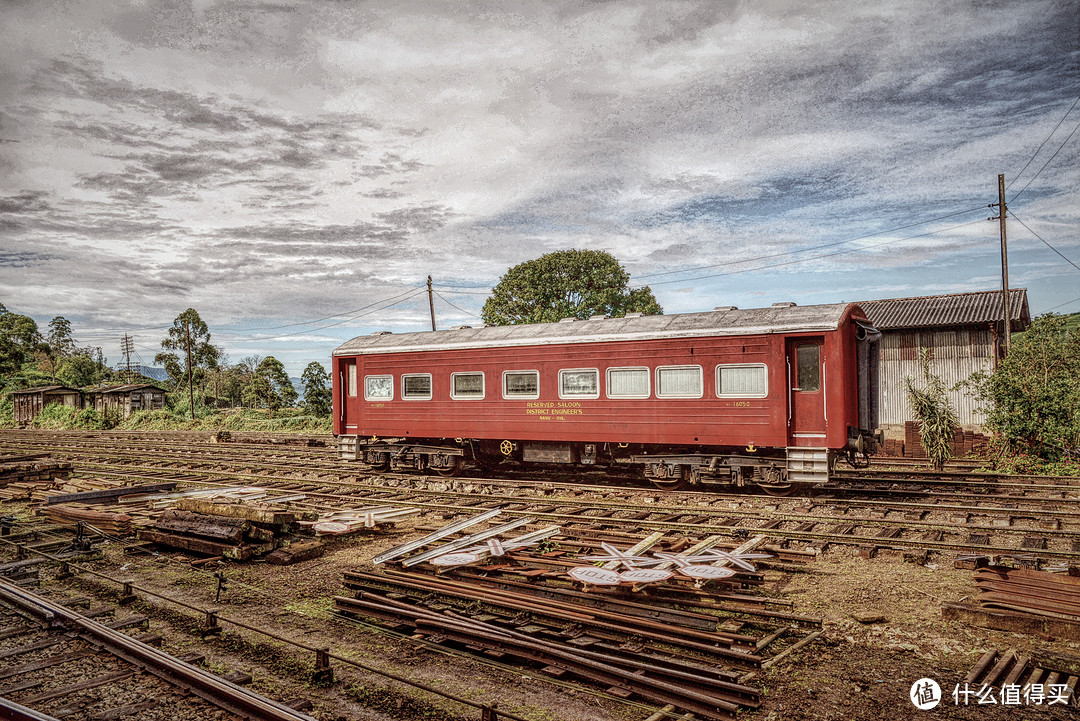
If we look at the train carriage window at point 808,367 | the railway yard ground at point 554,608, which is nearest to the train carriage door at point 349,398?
the railway yard ground at point 554,608

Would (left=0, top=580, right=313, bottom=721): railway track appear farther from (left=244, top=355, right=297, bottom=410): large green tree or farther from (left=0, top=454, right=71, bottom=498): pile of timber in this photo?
(left=244, top=355, right=297, bottom=410): large green tree

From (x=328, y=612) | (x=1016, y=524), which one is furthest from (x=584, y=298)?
(x=328, y=612)

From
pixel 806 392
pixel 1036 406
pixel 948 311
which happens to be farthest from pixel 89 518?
pixel 948 311

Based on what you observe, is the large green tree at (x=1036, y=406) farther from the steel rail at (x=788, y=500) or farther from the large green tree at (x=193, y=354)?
the large green tree at (x=193, y=354)

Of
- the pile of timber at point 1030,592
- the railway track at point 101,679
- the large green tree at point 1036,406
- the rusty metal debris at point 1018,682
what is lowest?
the railway track at point 101,679

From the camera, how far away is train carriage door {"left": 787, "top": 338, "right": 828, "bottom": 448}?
12.9m

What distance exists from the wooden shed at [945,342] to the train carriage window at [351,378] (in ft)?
64.0

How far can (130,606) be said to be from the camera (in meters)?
7.90

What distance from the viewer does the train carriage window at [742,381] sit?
44.0ft

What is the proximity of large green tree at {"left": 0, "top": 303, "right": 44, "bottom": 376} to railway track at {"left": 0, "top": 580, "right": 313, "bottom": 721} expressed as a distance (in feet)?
257

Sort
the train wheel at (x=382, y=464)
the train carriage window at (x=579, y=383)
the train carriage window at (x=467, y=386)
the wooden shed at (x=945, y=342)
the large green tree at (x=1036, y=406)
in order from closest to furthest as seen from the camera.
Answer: the train carriage window at (x=579, y=383) → the large green tree at (x=1036, y=406) → the train carriage window at (x=467, y=386) → the train wheel at (x=382, y=464) → the wooden shed at (x=945, y=342)

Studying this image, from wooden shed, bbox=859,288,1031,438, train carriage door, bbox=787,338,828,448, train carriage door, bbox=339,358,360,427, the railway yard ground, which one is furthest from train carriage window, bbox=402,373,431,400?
wooden shed, bbox=859,288,1031,438

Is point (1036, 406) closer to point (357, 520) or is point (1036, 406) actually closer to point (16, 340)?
point (357, 520)

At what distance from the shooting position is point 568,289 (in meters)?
43.5
